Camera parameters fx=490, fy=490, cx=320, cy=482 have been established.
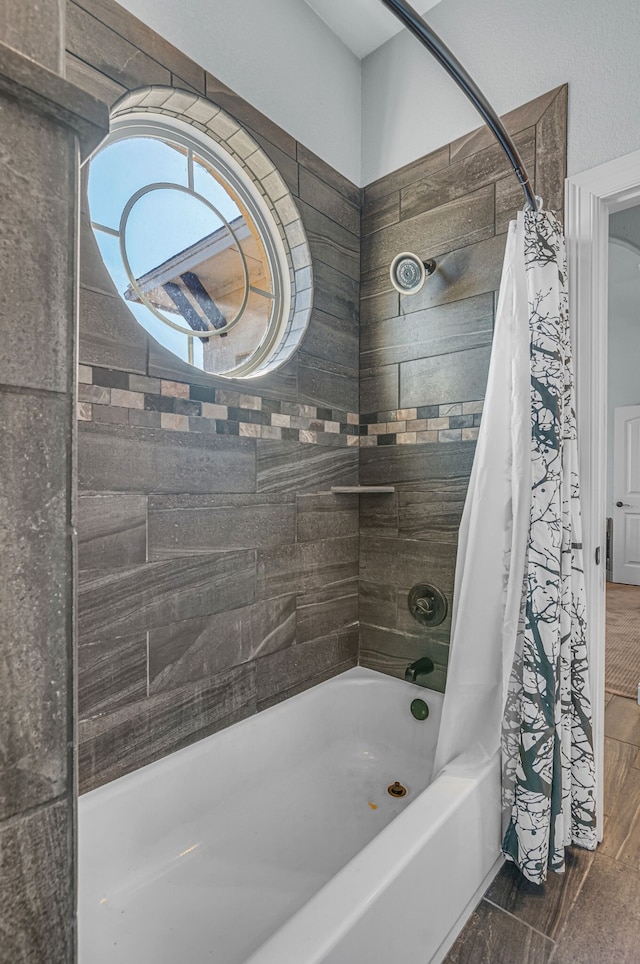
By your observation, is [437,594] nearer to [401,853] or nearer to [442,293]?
[401,853]

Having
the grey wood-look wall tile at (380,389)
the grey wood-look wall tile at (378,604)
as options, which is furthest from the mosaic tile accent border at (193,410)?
the grey wood-look wall tile at (378,604)

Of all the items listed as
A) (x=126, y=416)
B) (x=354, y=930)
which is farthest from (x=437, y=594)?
(x=126, y=416)

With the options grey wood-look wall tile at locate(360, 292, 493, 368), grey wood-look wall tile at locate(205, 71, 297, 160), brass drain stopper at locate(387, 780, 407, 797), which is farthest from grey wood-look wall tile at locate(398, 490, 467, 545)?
grey wood-look wall tile at locate(205, 71, 297, 160)

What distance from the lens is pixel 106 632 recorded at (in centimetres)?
138

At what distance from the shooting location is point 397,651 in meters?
2.13

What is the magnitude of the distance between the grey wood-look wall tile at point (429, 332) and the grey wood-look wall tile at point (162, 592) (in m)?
1.07

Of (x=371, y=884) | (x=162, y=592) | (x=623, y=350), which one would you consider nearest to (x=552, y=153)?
(x=162, y=592)

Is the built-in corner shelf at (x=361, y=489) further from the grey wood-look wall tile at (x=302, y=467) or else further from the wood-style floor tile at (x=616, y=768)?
the wood-style floor tile at (x=616, y=768)

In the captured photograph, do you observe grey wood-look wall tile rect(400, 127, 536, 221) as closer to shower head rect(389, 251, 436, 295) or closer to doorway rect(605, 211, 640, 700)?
shower head rect(389, 251, 436, 295)

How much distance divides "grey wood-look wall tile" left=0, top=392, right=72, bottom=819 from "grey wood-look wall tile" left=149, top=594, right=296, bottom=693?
1.08 meters

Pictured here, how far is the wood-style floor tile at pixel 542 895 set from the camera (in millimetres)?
1351

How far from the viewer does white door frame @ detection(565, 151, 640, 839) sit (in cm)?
159

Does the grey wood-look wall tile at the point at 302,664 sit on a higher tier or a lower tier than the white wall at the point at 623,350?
lower

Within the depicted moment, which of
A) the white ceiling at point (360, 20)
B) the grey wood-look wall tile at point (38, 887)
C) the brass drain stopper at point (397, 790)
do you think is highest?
the white ceiling at point (360, 20)
